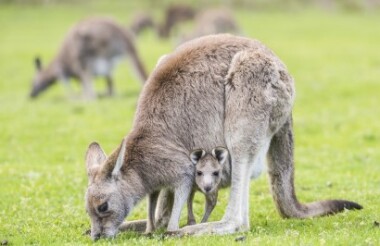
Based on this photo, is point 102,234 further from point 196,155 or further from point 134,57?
point 134,57

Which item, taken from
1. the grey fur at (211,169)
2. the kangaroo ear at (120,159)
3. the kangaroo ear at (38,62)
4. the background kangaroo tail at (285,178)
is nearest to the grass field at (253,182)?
the background kangaroo tail at (285,178)

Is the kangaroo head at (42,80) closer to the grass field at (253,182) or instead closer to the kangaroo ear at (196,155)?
the grass field at (253,182)

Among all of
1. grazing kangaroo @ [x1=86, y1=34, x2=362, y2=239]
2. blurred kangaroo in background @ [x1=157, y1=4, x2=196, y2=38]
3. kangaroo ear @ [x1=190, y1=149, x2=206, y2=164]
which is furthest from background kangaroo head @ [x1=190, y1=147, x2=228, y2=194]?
blurred kangaroo in background @ [x1=157, y1=4, x2=196, y2=38]

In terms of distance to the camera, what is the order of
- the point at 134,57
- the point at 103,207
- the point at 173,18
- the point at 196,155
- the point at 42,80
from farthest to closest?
1. the point at 173,18
2. the point at 42,80
3. the point at 134,57
4. the point at 196,155
5. the point at 103,207

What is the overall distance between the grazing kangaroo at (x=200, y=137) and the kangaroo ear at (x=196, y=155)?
6 cm

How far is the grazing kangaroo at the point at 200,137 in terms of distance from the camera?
26.9 ft

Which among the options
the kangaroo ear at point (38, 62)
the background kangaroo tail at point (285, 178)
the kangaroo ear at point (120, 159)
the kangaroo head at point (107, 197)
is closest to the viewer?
the kangaroo ear at point (120, 159)

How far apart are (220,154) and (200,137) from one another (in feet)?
1.33

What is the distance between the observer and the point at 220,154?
843 centimetres

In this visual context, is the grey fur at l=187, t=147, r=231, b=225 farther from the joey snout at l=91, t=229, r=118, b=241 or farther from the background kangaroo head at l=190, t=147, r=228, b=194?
the joey snout at l=91, t=229, r=118, b=241

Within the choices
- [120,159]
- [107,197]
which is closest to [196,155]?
[120,159]

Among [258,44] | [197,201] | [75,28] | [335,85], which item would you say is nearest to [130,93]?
[75,28]

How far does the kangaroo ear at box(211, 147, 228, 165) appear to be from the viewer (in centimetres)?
841

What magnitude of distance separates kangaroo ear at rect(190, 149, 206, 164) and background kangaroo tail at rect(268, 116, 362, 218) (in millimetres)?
1174
